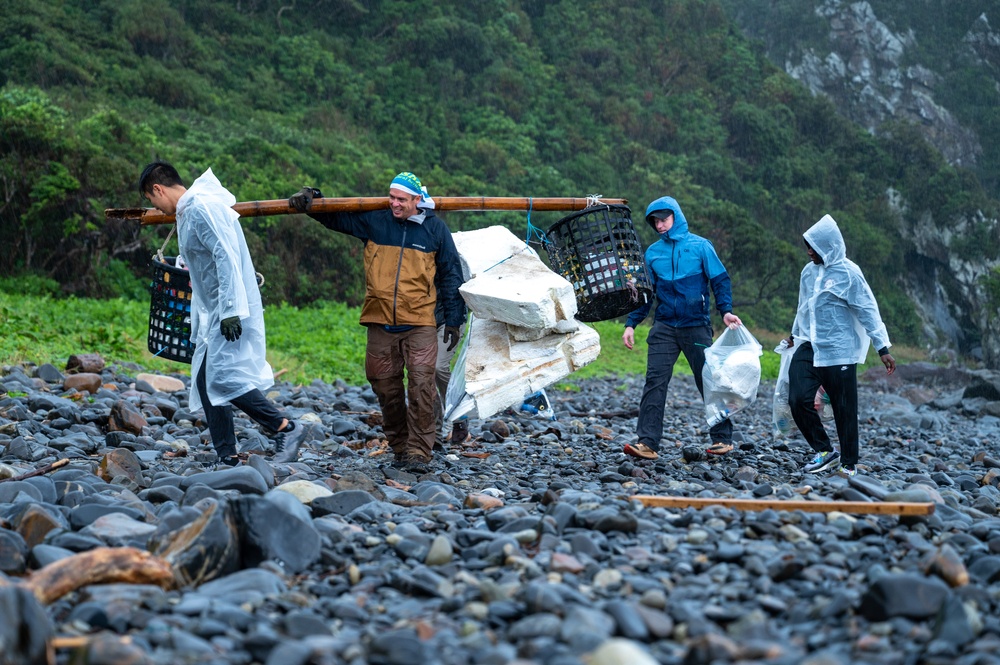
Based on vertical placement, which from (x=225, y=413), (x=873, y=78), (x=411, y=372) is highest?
(x=873, y=78)

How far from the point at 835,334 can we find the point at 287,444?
355 centimetres

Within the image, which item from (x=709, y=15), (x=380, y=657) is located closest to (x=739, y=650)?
(x=380, y=657)

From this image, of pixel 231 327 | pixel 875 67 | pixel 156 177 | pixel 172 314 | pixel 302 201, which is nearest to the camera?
pixel 231 327

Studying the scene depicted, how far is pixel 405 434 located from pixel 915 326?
42684mm

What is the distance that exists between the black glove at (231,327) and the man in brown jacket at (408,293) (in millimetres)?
805

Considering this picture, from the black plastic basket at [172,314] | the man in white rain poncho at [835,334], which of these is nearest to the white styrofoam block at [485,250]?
the black plastic basket at [172,314]

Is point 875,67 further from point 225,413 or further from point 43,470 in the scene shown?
point 43,470

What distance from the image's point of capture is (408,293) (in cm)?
591

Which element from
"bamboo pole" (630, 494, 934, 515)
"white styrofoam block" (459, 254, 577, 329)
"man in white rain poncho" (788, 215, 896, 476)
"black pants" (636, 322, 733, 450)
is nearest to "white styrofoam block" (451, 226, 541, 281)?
"white styrofoam block" (459, 254, 577, 329)

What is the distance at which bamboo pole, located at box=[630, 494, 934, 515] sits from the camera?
421cm

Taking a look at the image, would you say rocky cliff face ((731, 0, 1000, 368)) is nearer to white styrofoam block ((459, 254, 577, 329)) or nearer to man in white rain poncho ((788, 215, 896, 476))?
man in white rain poncho ((788, 215, 896, 476))

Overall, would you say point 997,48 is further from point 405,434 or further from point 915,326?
point 405,434

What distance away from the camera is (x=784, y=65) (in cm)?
6034

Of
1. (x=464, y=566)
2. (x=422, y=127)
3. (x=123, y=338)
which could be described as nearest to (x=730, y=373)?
(x=464, y=566)
